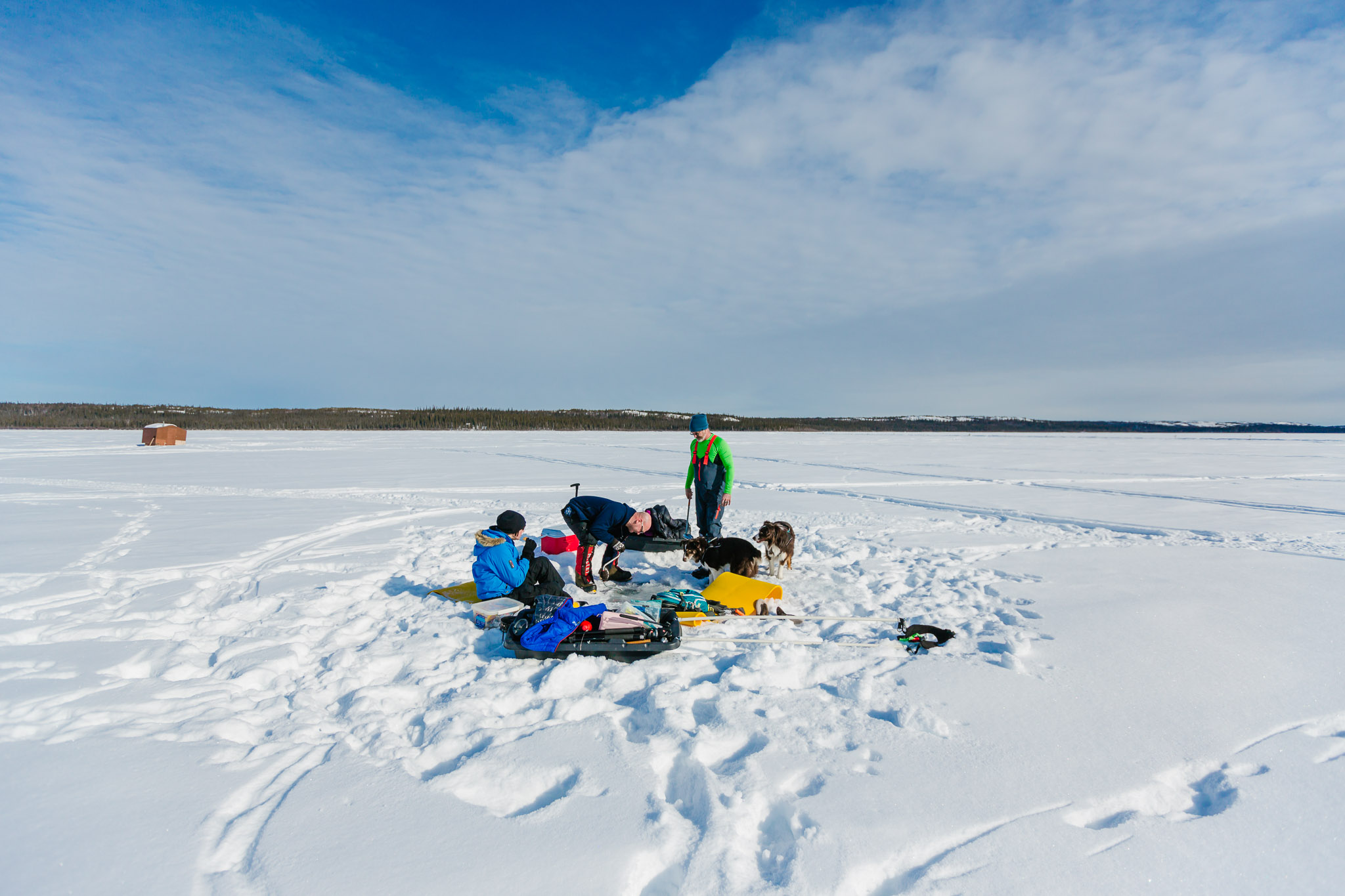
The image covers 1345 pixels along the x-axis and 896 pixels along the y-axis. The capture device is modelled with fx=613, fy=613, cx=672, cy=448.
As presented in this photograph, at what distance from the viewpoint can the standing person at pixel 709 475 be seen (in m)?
6.59

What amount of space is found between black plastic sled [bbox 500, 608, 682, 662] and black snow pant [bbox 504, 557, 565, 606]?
85 centimetres

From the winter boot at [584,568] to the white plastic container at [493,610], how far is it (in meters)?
0.70

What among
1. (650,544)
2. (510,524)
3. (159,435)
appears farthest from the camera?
(159,435)

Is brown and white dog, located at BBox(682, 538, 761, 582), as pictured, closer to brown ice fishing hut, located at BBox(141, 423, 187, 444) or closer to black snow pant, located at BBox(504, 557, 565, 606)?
black snow pant, located at BBox(504, 557, 565, 606)

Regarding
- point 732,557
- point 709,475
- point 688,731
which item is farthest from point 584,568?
point 688,731

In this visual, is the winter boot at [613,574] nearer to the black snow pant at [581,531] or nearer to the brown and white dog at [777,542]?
the black snow pant at [581,531]

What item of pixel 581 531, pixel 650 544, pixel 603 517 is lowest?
pixel 650 544

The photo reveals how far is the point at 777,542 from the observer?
18.0 ft

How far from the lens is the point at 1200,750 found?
8.71 feet

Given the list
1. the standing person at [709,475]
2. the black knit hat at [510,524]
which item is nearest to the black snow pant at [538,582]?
the black knit hat at [510,524]

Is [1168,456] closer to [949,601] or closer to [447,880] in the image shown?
[949,601]

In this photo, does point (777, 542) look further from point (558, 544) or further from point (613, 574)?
point (558, 544)

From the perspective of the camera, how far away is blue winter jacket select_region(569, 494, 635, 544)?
17.6 feet

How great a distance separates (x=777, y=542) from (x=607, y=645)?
2247mm
